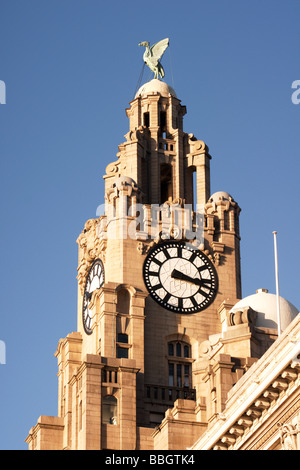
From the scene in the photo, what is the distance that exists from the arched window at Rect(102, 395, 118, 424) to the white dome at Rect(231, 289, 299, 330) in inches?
364

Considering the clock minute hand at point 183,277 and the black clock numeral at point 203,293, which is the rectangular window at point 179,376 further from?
the clock minute hand at point 183,277

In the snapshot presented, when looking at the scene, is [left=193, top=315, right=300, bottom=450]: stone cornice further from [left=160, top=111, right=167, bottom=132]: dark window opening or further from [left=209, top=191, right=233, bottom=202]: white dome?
[left=160, top=111, right=167, bottom=132]: dark window opening

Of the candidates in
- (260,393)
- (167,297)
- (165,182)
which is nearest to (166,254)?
(167,297)

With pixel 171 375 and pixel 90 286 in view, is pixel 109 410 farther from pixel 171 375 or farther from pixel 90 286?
pixel 90 286

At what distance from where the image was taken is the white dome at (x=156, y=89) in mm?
107688

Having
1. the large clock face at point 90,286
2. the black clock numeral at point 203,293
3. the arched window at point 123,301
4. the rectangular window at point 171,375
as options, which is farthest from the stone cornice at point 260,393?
the large clock face at point 90,286

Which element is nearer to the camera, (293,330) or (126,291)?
(293,330)

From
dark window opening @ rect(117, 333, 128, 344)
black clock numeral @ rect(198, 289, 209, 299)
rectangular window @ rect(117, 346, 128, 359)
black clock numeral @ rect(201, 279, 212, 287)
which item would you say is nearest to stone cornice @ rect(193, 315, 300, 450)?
rectangular window @ rect(117, 346, 128, 359)

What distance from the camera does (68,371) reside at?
3883 inches

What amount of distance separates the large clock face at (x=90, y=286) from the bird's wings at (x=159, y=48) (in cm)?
1960

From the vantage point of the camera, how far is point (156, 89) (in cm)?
10788
